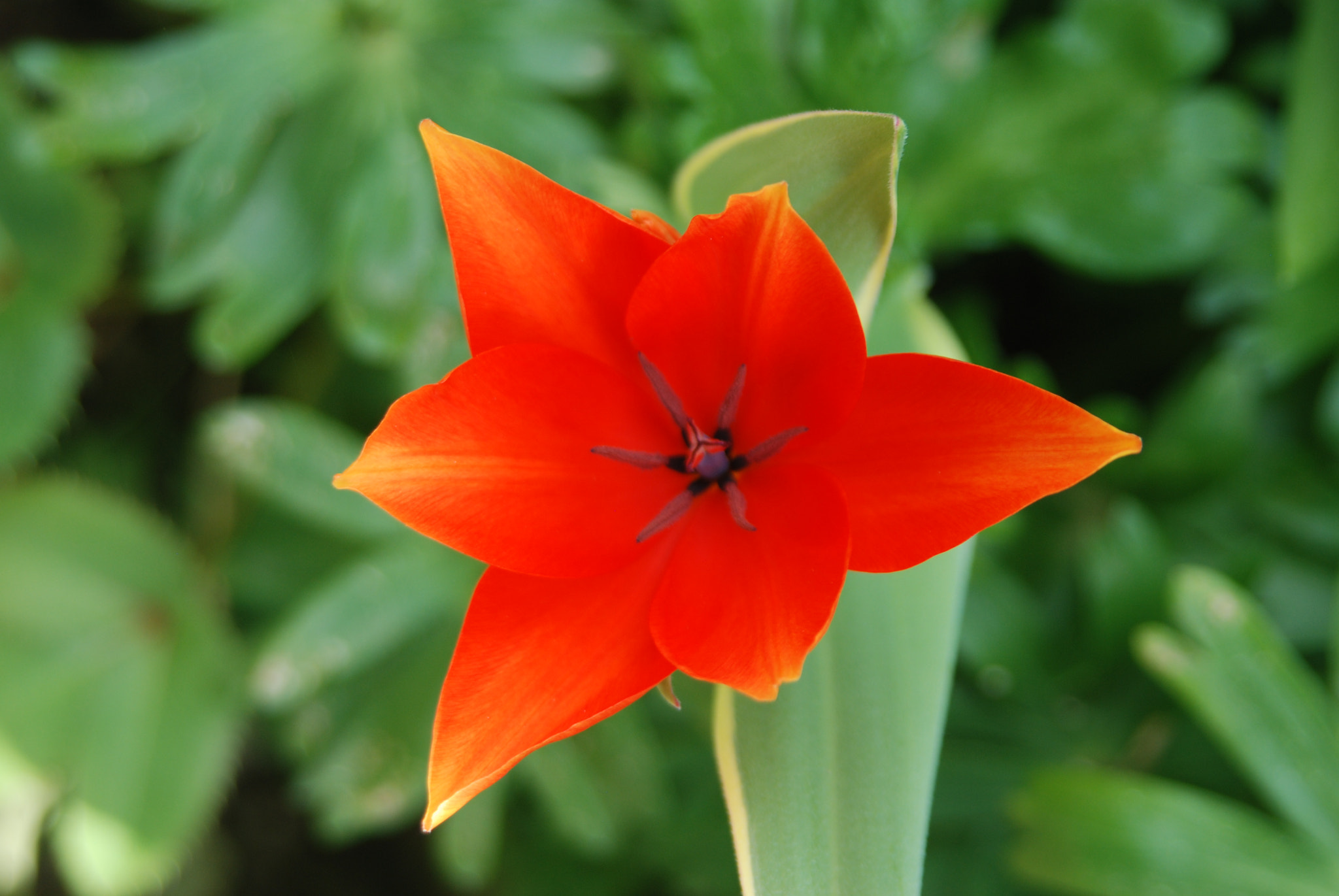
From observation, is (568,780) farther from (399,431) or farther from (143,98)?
(143,98)

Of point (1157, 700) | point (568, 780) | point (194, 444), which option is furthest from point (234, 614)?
point (1157, 700)

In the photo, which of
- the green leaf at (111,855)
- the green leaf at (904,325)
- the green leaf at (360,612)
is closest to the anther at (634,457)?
the green leaf at (904,325)

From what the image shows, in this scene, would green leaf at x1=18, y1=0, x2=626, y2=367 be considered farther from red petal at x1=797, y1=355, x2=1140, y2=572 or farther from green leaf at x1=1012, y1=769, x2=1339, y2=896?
green leaf at x1=1012, y1=769, x2=1339, y2=896

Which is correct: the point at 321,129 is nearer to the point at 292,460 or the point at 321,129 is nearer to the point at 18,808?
the point at 292,460

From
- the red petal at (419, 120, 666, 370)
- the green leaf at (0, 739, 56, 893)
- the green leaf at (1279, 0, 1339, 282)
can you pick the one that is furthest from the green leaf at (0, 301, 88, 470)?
the green leaf at (1279, 0, 1339, 282)

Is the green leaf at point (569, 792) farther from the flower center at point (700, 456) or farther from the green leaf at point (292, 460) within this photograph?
the flower center at point (700, 456)

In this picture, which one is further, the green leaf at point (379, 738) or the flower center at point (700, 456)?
the green leaf at point (379, 738)
